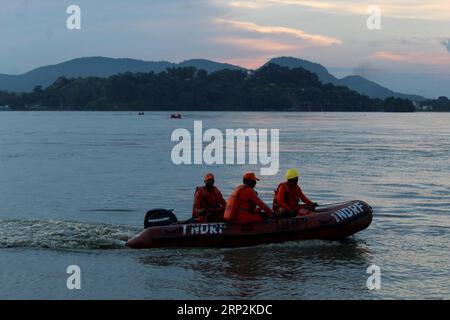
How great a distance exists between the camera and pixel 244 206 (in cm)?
1368

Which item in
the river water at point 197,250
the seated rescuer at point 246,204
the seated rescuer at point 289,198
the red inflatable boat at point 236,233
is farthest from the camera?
the seated rescuer at point 289,198

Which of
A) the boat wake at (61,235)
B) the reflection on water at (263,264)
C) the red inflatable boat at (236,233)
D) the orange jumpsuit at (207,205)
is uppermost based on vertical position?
the orange jumpsuit at (207,205)

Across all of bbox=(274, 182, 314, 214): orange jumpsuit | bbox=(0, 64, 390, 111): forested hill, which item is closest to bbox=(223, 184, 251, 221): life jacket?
bbox=(274, 182, 314, 214): orange jumpsuit

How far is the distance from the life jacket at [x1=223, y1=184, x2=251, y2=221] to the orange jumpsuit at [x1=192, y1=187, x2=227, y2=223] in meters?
Result: 0.45

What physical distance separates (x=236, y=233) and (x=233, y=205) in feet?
2.05

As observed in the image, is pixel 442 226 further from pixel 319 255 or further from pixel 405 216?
pixel 319 255

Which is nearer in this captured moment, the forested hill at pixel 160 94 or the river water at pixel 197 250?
the river water at pixel 197 250

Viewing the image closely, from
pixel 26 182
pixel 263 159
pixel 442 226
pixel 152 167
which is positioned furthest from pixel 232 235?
pixel 263 159

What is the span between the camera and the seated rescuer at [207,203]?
14094mm

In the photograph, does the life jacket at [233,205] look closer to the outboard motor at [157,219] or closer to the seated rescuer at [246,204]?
the seated rescuer at [246,204]

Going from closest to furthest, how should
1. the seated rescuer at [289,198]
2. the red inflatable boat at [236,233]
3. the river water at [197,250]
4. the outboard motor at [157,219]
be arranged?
the river water at [197,250] → the red inflatable boat at [236,233] → the seated rescuer at [289,198] → the outboard motor at [157,219]

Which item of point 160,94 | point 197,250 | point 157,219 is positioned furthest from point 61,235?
point 160,94

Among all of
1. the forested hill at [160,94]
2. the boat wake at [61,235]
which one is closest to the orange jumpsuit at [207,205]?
the boat wake at [61,235]

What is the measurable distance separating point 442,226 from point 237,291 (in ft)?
24.8
